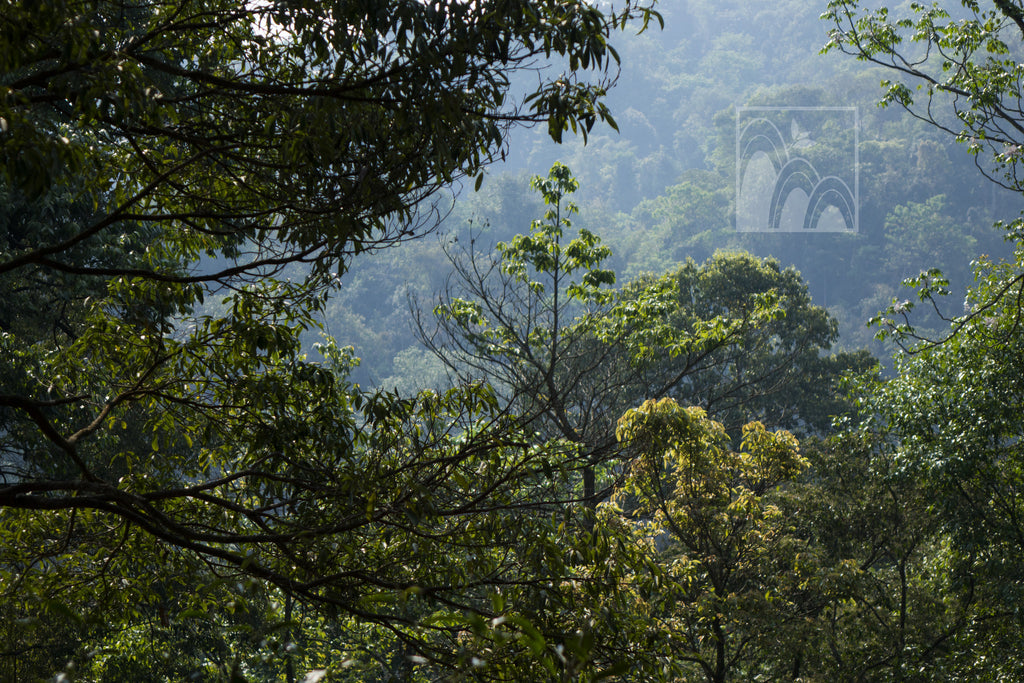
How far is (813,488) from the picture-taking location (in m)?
7.71

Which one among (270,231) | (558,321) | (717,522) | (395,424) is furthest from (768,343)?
(270,231)

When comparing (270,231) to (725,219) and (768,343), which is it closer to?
(768,343)

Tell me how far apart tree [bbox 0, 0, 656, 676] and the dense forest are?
0.07 feet

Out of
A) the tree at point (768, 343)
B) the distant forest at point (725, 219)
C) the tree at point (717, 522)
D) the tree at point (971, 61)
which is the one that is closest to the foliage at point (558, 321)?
the tree at point (717, 522)

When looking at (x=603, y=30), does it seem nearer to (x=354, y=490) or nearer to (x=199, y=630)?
(x=354, y=490)

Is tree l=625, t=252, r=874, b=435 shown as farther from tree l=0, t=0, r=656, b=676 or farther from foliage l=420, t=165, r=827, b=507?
tree l=0, t=0, r=656, b=676

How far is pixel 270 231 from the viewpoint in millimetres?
3295

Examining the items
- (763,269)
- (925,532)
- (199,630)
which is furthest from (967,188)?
(199,630)

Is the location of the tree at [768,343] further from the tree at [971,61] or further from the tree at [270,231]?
the tree at [270,231]

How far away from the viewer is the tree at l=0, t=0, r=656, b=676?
249 cm

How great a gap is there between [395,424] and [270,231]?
3.22ft

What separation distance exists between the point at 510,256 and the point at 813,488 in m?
4.12

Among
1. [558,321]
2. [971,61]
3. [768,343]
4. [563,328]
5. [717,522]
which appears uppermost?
[768,343]

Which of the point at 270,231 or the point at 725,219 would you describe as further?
the point at 725,219
